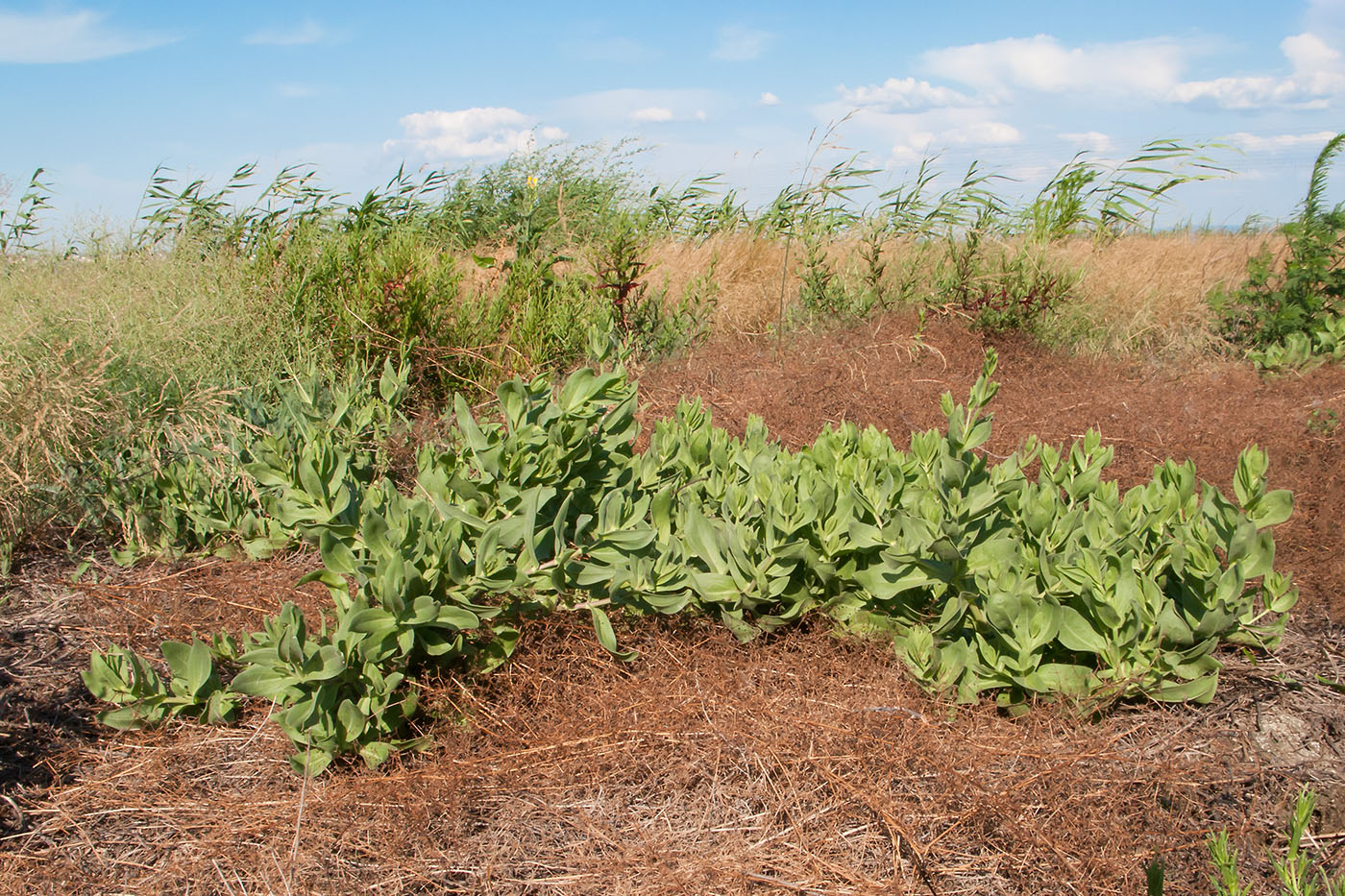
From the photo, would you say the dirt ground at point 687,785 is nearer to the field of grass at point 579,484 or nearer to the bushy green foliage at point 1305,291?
the field of grass at point 579,484

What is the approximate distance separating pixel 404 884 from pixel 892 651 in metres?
1.10

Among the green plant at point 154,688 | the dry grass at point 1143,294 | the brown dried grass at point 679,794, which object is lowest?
the brown dried grass at point 679,794

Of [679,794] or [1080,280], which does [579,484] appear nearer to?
[679,794]

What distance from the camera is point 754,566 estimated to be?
1950mm

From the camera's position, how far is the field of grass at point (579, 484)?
5.93 feet

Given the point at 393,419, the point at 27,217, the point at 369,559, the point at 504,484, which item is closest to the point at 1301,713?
the point at 504,484

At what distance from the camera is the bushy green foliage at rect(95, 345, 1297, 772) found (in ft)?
5.76

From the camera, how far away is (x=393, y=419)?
147 inches

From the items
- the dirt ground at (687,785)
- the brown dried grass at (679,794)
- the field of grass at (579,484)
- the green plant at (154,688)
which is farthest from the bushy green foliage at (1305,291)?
the green plant at (154,688)

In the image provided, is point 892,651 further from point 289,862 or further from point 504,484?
point 289,862

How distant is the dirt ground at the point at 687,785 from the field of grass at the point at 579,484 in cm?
4

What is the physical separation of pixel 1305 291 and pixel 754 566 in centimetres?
471

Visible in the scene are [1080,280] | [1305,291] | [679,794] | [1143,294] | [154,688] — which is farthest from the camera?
[1143,294]

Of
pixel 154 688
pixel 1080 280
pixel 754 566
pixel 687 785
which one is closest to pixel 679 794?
pixel 687 785
